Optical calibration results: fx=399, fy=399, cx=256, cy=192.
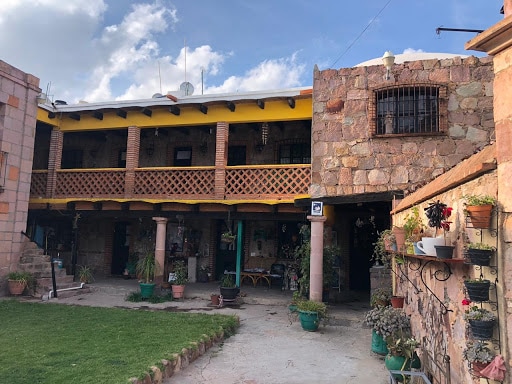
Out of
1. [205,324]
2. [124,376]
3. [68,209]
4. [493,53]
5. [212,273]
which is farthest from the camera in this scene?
[212,273]

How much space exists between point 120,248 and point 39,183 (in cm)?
411

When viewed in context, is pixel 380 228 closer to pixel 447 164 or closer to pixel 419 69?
pixel 447 164

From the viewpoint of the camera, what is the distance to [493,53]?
338cm

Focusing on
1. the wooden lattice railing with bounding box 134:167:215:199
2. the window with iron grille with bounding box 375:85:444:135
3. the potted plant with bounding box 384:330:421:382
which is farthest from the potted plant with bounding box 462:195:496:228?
the wooden lattice railing with bounding box 134:167:215:199

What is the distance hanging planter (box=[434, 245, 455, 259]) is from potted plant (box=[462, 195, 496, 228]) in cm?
69

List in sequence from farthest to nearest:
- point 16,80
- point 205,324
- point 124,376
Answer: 1. point 16,80
2. point 205,324
3. point 124,376

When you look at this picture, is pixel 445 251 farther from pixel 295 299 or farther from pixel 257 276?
pixel 257 276

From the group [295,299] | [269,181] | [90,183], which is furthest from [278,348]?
[90,183]

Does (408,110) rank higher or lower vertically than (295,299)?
higher

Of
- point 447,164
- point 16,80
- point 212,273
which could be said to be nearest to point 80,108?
point 16,80

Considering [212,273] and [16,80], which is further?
[212,273]

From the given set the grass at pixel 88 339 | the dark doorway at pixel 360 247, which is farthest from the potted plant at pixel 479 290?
the dark doorway at pixel 360 247

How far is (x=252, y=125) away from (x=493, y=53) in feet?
36.0

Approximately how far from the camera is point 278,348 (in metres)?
7.27
